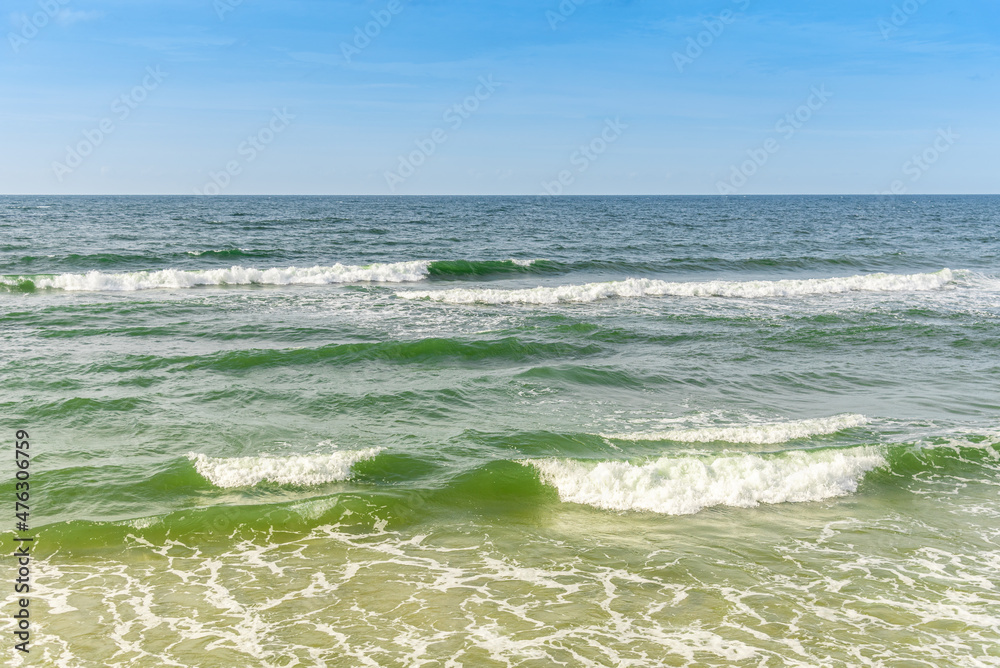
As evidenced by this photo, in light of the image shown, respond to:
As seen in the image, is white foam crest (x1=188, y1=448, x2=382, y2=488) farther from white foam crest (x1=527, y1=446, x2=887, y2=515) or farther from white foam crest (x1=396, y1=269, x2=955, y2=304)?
white foam crest (x1=396, y1=269, x2=955, y2=304)

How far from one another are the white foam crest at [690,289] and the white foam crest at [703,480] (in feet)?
48.3

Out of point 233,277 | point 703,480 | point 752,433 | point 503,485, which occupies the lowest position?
point 503,485

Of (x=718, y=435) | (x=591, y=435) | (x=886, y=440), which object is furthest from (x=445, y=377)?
(x=886, y=440)

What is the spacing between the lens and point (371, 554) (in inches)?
295

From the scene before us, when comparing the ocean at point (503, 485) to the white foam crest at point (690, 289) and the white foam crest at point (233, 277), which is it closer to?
the white foam crest at point (690, 289)

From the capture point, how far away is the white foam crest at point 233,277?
2573 cm

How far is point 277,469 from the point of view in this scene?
9367 millimetres

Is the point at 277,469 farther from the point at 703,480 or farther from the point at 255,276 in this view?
the point at 255,276

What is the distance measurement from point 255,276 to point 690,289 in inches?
662

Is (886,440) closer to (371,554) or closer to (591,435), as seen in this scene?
(591,435)

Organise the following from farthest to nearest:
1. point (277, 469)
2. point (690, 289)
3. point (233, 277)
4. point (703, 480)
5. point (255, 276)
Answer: point (255, 276) < point (233, 277) < point (690, 289) < point (277, 469) < point (703, 480)

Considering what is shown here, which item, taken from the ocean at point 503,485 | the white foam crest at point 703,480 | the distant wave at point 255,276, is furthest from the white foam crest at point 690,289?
the white foam crest at point 703,480

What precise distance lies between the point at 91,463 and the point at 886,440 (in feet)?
37.1

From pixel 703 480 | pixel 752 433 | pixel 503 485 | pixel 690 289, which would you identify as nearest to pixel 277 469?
pixel 503 485
